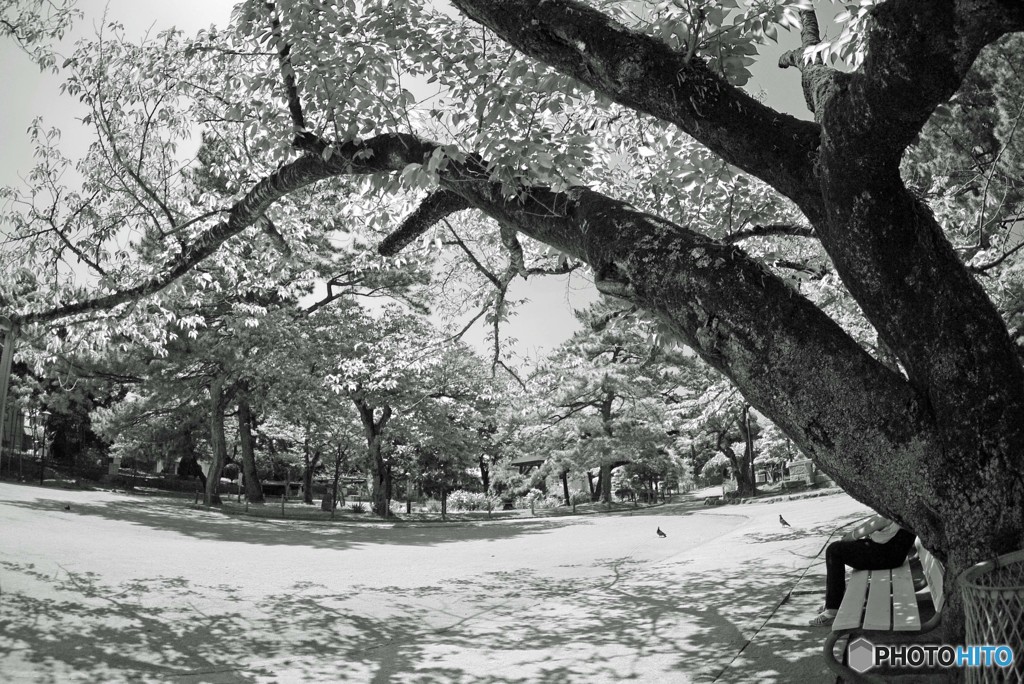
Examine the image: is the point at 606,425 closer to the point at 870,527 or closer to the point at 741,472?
the point at 741,472

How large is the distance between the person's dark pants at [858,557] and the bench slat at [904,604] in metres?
0.12

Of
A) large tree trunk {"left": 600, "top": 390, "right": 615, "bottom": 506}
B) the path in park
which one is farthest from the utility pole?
large tree trunk {"left": 600, "top": 390, "right": 615, "bottom": 506}

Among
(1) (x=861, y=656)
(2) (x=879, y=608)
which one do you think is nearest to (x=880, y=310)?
(1) (x=861, y=656)

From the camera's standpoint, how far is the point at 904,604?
13.8ft

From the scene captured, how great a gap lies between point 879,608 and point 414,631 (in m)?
4.32

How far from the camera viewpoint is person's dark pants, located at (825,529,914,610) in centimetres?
443

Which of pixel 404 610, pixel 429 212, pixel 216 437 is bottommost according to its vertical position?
pixel 404 610

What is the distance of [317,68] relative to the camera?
6.25 metres

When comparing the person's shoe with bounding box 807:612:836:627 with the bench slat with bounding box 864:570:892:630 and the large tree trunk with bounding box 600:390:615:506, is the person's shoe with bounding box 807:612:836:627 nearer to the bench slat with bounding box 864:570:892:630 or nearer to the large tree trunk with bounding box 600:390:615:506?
the bench slat with bounding box 864:570:892:630

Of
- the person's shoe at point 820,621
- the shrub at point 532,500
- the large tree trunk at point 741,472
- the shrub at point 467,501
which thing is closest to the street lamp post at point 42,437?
the shrub at point 467,501

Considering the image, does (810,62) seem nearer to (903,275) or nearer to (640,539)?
(903,275)

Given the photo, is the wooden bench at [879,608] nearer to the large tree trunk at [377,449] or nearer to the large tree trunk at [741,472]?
the large tree trunk at [377,449]

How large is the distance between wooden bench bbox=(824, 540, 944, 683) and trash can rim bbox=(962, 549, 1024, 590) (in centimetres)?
46

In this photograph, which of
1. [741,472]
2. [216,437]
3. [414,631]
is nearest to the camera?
[414,631]
